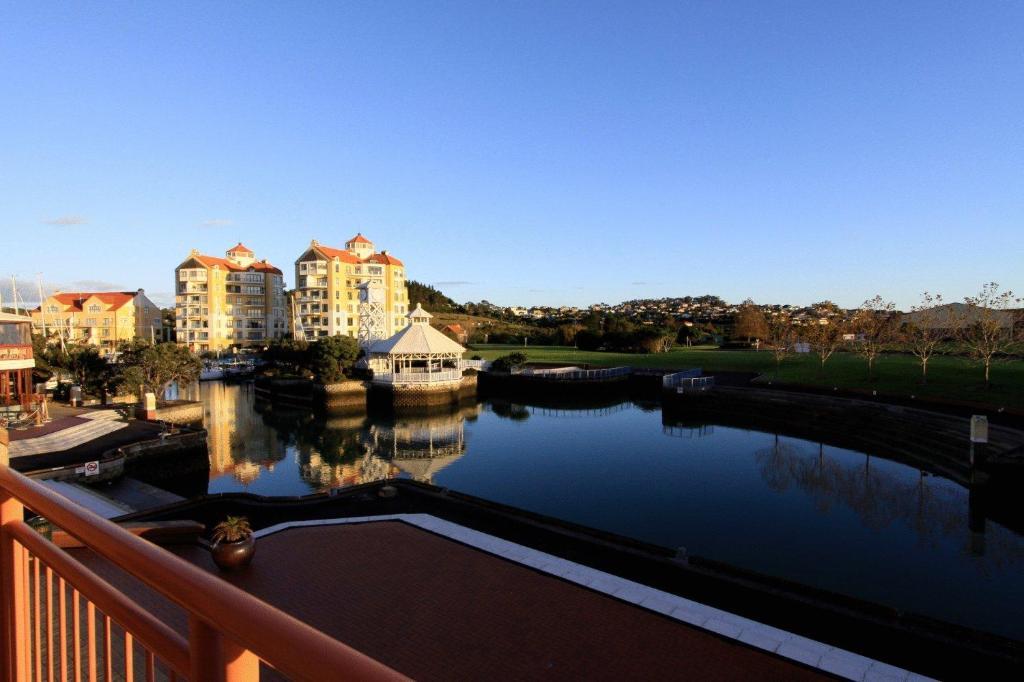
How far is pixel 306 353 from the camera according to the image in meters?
45.3

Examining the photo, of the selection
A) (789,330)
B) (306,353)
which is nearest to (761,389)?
(789,330)

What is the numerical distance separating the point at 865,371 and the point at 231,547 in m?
36.0

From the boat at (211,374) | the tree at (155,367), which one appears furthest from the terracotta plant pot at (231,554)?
the boat at (211,374)

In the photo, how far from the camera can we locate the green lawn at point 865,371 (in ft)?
84.5

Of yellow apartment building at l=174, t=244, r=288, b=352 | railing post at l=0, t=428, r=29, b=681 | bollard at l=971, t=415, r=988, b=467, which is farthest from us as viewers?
yellow apartment building at l=174, t=244, r=288, b=352

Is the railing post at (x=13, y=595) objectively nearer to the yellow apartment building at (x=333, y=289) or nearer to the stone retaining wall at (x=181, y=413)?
the stone retaining wall at (x=181, y=413)

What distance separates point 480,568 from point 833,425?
78.4ft

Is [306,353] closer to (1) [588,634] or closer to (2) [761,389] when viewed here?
(2) [761,389]

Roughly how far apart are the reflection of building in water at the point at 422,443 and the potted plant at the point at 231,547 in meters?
10.6

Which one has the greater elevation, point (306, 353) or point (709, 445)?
point (306, 353)

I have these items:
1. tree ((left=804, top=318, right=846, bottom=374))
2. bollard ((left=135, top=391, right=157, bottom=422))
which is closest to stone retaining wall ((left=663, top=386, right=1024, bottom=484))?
tree ((left=804, top=318, right=846, bottom=374))

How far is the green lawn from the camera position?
25759 millimetres

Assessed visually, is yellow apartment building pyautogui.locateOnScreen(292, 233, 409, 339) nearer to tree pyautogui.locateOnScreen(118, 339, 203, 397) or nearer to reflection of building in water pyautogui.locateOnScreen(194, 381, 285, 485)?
reflection of building in water pyautogui.locateOnScreen(194, 381, 285, 485)

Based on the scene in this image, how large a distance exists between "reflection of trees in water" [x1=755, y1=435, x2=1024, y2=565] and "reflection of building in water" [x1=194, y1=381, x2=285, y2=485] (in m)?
18.9
